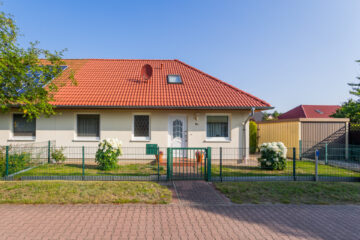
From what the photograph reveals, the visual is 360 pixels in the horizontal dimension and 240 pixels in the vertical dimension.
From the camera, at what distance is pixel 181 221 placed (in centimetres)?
444

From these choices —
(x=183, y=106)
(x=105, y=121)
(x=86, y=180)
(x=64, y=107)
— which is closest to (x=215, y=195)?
(x=86, y=180)

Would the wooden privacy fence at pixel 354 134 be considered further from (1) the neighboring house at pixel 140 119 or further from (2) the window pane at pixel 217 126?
(2) the window pane at pixel 217 126

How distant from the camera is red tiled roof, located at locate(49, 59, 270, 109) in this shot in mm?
10312

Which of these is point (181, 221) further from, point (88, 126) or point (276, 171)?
point (88, 126)

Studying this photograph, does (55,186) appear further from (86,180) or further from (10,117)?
(10,117)

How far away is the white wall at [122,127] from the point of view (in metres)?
10.5

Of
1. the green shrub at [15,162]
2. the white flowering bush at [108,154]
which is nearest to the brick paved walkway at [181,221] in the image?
the green shrub at [15,162]

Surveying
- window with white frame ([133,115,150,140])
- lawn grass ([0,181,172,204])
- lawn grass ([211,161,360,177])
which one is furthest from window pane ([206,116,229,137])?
lawn grass ([0,181,172,204])

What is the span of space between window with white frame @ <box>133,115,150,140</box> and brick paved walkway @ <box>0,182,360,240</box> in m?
5.72

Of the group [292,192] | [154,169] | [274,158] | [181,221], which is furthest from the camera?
[154,169]

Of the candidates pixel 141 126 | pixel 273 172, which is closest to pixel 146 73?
pixel 141 126

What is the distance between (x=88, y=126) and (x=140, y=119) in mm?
2603

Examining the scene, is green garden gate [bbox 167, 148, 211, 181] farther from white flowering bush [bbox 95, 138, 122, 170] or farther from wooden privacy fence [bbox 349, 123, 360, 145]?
wooden privacy fence [bbox 349, 123, 360, 145]

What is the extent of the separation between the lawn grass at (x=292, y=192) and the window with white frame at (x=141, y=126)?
16.8 ft
